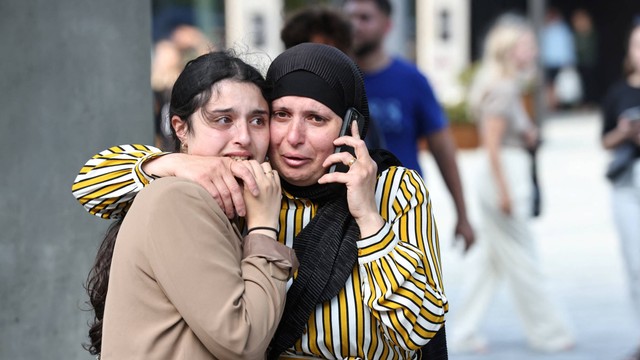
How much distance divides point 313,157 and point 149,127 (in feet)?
4.15

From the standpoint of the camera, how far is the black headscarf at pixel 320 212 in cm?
271

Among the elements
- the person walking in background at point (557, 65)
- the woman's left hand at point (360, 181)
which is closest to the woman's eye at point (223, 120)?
the woman's left hand at point (360, 181)

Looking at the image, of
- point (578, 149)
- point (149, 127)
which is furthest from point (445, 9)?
point (149, 127)

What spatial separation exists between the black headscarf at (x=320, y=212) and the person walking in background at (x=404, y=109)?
2814mm

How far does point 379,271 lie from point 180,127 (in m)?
0.64

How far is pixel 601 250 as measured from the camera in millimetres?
10891

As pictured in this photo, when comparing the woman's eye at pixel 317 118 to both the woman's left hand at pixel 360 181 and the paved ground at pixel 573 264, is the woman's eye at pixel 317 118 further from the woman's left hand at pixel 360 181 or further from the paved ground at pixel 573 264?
the paved ground at pixel 573 264

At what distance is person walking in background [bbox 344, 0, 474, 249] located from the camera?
5867mm

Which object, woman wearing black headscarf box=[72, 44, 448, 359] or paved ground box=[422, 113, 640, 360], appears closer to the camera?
woman wearing black headscarf box=[72, 44, 448, 359]

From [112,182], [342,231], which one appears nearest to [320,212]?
[342,231]

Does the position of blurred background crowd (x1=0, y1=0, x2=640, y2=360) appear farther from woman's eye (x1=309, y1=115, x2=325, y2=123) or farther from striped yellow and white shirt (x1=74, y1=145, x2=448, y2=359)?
striped yellow and white shirt (x1=74, y1=145, x2=448, y2=359)

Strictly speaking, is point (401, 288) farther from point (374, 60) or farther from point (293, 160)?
point (374, 60)

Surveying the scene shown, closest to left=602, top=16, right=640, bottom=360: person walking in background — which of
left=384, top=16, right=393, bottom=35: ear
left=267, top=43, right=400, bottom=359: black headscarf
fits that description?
left=384, top=16, right=393, bottom=35: ear

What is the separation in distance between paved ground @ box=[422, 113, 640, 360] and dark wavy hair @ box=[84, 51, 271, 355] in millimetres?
4699
